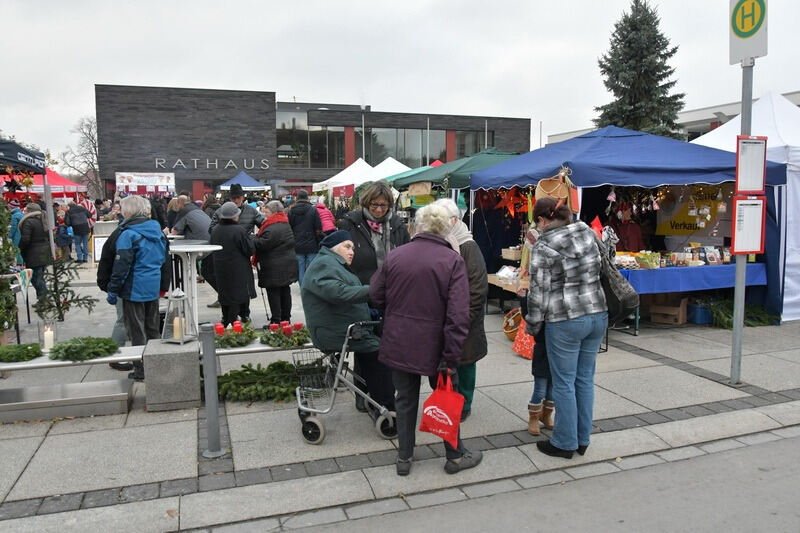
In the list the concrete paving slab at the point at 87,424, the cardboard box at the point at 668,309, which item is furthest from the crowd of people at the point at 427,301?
the cardboard box at the point at 668,309

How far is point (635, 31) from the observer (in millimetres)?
25875

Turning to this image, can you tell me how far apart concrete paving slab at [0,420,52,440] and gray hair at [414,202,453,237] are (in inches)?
129

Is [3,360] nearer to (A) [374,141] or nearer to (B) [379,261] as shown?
(B) [379,261]

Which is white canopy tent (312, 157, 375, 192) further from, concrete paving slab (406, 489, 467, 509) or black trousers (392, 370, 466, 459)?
concrete paving slab (406, 489, 467, 509)

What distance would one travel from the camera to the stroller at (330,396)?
429 cm

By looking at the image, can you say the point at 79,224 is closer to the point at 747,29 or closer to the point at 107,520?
the point at 107,520

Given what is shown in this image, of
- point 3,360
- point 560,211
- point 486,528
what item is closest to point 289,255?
point 3,360

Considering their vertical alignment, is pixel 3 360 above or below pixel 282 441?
above

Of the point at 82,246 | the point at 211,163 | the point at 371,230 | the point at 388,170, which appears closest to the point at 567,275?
the point at 371,230

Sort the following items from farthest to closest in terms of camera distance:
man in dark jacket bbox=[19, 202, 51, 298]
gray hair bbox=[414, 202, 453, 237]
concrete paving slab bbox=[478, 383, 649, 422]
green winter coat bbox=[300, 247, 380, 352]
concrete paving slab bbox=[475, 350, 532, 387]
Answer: man in dark jacket bbox=[19, 202, 51, 298], concrete paving slab bbox=[475, 350, 532, 387], concrete paving slab bbox=[478, 383, 649, 422], green winter coat bbox=[300, 247, 380, 352], gray hair bbox=[414, 202, 453, 237]

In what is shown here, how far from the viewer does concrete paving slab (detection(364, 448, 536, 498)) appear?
3818 millimetres

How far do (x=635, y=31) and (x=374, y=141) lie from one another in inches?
761

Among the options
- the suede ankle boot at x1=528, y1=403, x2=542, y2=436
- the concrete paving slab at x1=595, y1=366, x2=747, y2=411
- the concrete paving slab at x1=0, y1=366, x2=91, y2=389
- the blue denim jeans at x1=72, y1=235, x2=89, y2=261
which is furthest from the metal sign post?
the blue denim jeans at x1=72, y1=235, x2=89, y2=261

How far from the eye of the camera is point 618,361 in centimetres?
668
